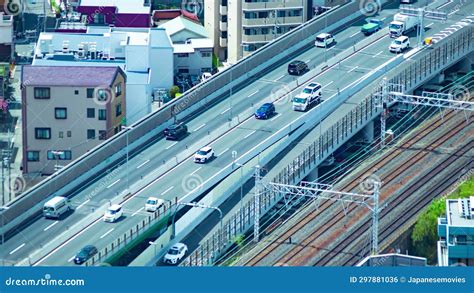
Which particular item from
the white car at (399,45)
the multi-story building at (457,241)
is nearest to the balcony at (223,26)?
the white car at (399,45)

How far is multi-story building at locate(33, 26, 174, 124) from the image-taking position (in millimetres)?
40844

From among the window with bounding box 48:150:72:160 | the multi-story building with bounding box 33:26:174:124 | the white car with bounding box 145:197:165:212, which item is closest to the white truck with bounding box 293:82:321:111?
the multi-story building with bounding box 33:26:174:124

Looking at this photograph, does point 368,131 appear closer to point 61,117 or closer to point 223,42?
point 61,117

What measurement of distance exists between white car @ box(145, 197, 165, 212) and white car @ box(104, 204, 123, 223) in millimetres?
665

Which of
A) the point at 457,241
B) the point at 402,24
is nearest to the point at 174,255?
the point at 457,241

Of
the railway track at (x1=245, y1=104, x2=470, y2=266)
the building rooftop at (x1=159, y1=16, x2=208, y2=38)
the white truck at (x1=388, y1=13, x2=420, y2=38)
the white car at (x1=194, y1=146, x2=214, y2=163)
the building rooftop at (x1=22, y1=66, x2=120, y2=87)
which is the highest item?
the white truck at (x1=388, y1=13, x2=420, y2=38)

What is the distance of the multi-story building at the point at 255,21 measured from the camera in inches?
1756

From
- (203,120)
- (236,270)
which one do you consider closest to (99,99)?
(203,120)

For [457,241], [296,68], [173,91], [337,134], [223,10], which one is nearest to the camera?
[457,241]

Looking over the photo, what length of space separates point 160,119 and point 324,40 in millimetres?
7711

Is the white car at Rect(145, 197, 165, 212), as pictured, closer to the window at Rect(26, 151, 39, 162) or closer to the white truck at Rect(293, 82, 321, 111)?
the window at Rect(26, 151, 39, 162)

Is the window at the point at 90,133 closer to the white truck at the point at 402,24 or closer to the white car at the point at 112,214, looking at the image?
the white car at the point at 112,214

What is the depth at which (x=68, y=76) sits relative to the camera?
37.3 metres

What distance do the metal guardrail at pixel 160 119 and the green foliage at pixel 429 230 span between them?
7.66 meters
